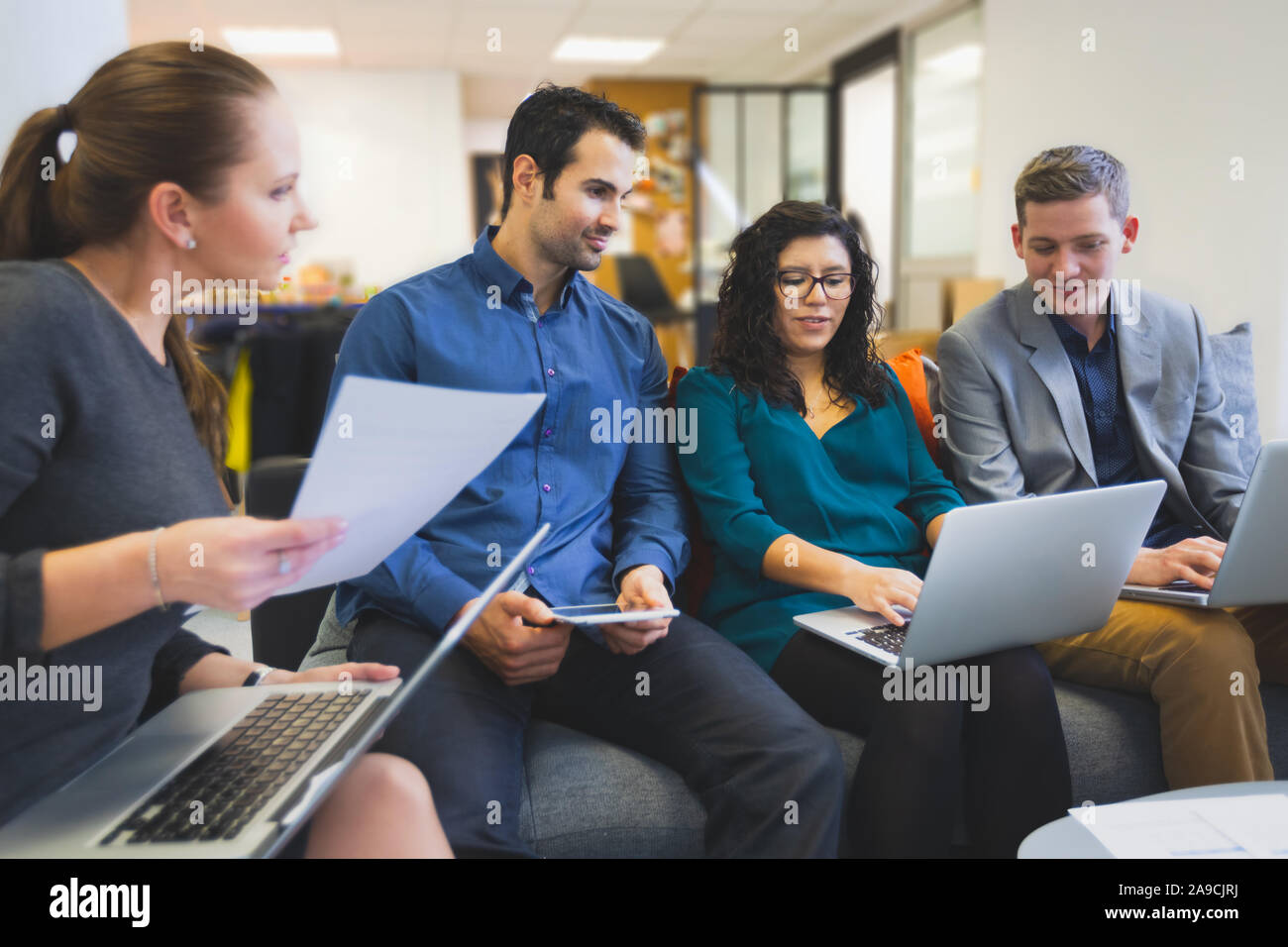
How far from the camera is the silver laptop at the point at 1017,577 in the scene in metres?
1.19

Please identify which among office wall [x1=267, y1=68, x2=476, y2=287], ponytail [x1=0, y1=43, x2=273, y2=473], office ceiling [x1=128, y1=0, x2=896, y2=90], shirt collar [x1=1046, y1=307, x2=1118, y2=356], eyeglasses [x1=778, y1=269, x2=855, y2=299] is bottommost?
shirt collar [x1=1046, y1=307, x2=1118, y2=356]

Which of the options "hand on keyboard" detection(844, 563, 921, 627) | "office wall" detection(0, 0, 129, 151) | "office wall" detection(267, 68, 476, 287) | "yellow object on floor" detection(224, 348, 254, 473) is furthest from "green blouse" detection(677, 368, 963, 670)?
"office wall" detection(267, 68, 476, 287)

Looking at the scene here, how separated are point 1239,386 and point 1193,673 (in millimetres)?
779

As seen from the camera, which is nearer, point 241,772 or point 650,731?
point 241,772

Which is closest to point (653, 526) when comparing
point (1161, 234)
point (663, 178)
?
point (1161, 234)

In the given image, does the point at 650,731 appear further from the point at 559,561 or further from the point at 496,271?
the point at 496,271

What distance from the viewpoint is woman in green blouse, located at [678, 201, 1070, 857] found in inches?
51.9

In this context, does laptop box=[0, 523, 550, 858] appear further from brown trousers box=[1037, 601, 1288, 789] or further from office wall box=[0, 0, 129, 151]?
office wall box=[0, 0, 129, 151]

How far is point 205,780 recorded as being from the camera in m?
0.88

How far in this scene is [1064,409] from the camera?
174cm

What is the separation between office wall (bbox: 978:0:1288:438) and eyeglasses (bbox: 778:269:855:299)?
1.91 m

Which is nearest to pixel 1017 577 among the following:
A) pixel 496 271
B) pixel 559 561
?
pixel 559 561

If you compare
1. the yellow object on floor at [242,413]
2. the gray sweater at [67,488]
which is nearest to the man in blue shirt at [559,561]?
the gray sweater at [67,488]

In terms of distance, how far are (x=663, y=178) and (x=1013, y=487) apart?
7230 mm
